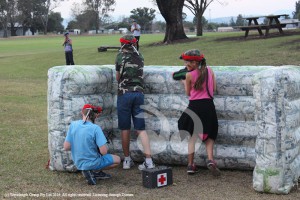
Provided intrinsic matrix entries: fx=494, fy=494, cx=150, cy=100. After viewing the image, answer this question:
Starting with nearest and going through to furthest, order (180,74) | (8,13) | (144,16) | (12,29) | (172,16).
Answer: (180,74)
(172,16)
(8,13)
(12,29)
(144,16)

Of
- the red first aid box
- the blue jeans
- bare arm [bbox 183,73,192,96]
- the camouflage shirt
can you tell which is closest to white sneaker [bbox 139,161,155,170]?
the blue jeans

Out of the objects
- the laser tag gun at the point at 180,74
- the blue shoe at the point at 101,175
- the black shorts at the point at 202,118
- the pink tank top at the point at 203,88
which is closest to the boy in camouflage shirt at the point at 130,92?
the laser tag gun at the point at 180,74

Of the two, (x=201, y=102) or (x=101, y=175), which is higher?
(x=201, y=102)

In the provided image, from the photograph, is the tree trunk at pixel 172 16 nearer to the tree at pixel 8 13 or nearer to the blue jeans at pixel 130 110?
the blue jeans at pixel 130 110

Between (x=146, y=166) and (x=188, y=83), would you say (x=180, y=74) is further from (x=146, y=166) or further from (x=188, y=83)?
(x=146, y=166)

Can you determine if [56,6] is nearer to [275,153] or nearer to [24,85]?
[24,85]

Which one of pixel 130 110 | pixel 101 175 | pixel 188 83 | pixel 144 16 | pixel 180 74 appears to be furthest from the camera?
pixel 144 16

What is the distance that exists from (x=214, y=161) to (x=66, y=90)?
2.04 meters

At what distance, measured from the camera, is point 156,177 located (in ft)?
18.3

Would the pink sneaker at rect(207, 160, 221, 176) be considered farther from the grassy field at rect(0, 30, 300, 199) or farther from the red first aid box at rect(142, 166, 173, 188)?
the red first aid box at rect(142, 166, 173, 188)

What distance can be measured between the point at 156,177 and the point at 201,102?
1040 mm

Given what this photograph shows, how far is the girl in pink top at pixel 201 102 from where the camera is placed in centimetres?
583

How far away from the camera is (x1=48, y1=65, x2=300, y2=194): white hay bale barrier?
526 centimetres

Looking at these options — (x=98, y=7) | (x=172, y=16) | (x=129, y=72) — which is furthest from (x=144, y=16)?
(x=129, y=72)
